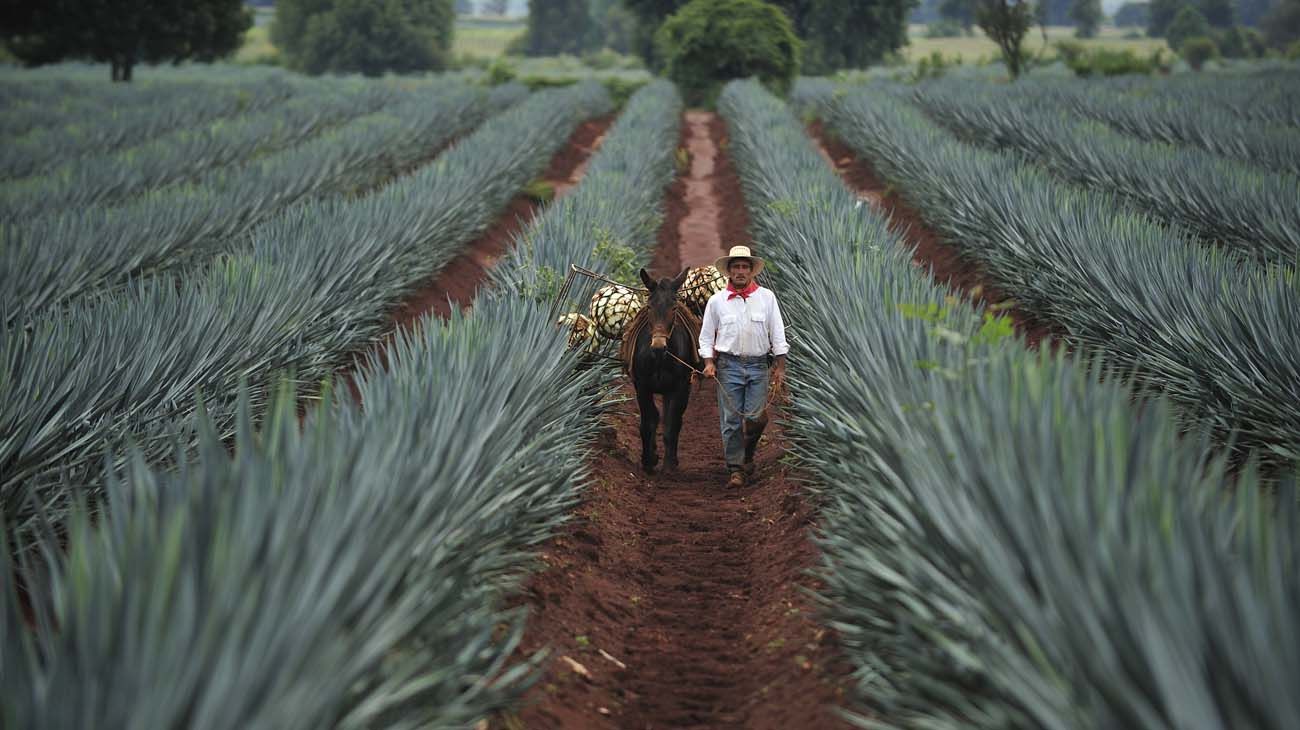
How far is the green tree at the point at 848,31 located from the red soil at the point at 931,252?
4039 cm

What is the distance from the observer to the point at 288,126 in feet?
91.0

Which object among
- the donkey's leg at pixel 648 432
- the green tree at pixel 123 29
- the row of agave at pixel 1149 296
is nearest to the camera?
the row of agave at pixel 1149 296

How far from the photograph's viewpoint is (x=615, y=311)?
26.1 ft

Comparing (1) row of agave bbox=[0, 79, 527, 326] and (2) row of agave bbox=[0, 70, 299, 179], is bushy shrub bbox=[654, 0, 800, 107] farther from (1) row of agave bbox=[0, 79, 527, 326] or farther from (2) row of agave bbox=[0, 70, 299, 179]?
(1) row of agave bbox=[0, 79, 527, 326]

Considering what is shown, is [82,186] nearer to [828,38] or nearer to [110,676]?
[110,676]

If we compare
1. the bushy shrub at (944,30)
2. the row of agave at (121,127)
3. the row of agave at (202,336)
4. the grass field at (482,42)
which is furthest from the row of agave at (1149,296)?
the bushy shrub at (944,30)

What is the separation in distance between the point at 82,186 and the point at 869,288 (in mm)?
11369

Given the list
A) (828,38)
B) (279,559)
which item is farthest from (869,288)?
(828,38)

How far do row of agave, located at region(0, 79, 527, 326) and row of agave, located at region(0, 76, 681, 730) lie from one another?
3.16 meters

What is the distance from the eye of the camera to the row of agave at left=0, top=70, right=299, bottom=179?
19.1 metres

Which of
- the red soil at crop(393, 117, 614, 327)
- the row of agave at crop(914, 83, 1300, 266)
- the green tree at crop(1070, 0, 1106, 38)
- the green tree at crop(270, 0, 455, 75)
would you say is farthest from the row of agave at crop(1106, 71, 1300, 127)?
the green tree at crop(1070, 0, 1106, 38)

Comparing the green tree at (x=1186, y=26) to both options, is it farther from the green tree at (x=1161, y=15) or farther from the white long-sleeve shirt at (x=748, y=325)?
the white long-sleeve shirt at (x=748, y=325)

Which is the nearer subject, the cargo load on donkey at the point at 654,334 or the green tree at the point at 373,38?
the cargo load on donkey at the point at 654,334

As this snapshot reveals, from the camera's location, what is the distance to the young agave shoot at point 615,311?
313 inches
